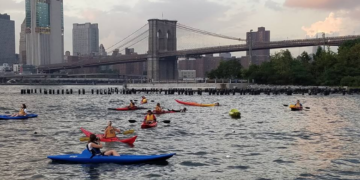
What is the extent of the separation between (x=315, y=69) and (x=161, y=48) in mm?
52534

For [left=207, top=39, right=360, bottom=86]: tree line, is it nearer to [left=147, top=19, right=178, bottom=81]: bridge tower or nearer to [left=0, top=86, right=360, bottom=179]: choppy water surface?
[left=147, top=19, right=178, bottom=81]: bridge tower

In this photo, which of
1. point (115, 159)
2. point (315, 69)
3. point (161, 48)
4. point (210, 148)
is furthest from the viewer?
point (161, 48)

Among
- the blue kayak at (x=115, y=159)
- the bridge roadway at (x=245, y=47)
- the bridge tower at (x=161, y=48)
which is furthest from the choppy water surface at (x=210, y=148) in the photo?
the bridge tower at (x=161, y=48)

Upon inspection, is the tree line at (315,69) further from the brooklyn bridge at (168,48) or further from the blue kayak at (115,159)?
the blue kayak at (115,159)

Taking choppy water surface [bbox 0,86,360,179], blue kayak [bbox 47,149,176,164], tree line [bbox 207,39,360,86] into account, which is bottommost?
choppy water surface [bbox 0,86,360,179]

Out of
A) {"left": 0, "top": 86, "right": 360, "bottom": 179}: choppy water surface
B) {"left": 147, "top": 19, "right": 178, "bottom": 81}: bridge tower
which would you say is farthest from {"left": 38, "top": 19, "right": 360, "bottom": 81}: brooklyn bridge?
{"left": 0, "top": 86, "right": 360, "bottom": 179}: choppy water surface

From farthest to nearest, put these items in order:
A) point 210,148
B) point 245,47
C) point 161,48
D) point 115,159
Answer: point 161,48 < point 245,47 < point 210,148 < point 115,159

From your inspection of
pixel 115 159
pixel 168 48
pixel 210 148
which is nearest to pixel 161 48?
pixel 168 48

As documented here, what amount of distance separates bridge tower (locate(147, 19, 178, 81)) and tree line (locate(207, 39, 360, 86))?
2175cm

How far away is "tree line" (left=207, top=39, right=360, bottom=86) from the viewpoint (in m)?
99.7

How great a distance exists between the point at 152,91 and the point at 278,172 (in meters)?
102

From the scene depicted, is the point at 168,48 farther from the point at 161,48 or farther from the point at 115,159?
the point at 115,159

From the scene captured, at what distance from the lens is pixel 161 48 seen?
147 metres

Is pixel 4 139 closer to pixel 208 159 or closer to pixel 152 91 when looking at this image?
pixel 208 159
